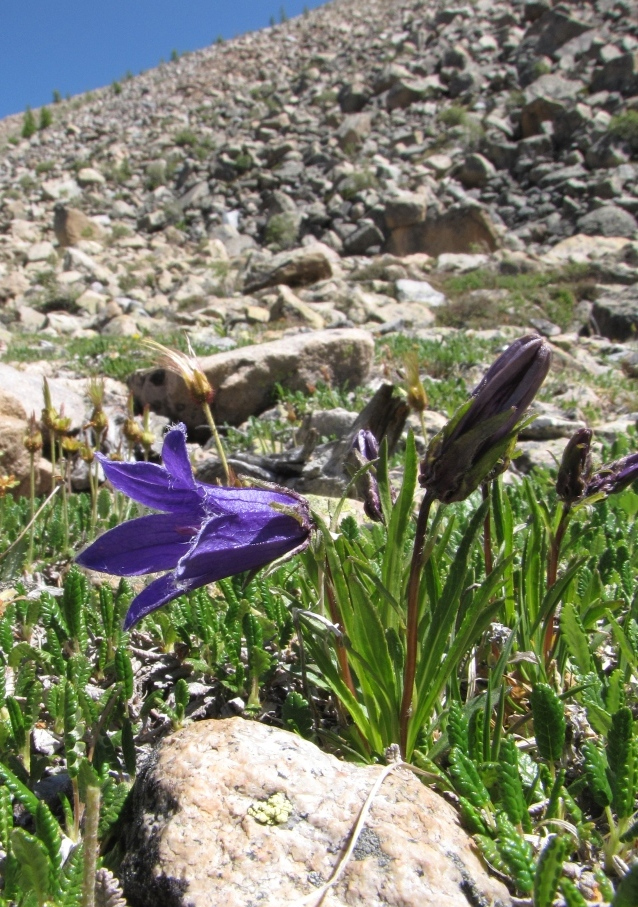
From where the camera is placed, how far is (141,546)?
1.46 meters

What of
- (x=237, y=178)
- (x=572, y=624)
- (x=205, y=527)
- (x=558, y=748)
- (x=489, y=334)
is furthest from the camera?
(x=237, y=178)

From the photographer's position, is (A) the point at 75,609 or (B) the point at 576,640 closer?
(B) the point at 576,640

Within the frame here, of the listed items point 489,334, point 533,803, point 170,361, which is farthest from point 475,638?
point 489,334

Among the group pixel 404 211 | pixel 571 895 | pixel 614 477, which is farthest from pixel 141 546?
pixel 404 211

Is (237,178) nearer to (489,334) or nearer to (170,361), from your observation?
(489,334)

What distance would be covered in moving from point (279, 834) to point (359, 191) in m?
23.8

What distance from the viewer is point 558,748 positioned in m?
1.52

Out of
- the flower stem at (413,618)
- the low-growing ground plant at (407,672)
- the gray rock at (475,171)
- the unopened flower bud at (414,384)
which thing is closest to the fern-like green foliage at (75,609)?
the low-growing ground plant at (407,672)

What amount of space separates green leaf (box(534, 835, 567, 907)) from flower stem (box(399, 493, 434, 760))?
0.41m

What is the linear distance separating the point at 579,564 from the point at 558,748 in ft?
1.32

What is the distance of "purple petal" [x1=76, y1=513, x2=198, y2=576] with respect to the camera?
56.1 inches

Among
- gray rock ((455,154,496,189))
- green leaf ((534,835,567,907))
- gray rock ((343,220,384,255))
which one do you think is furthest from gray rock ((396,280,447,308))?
green leaf ((534,835,567,907))

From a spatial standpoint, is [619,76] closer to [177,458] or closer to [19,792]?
[177,458]

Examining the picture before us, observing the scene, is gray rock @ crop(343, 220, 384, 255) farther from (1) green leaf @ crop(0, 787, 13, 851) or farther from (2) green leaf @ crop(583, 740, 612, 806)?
(1) green leaf @ crop(0, 787, 13, 851)
